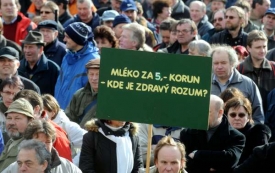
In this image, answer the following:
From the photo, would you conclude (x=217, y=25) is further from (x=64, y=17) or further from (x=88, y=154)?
(x=88, y=154)

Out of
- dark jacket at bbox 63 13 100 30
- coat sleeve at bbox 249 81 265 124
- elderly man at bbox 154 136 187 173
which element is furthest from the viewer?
dark jacket at bbox 63 13 100 30

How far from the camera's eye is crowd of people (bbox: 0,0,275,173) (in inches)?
432

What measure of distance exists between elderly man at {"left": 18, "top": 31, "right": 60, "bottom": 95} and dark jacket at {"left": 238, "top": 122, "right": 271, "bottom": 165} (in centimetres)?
403

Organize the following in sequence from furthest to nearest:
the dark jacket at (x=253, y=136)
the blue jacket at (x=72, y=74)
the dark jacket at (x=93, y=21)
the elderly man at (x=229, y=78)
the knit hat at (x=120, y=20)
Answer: the dark jacket at (x=93, y=21)
the knit hat at (x=120, y=20)
the blue jacket at (x=72, y=74)
the elderly man at (x=229, y=78)
the dark jacket at (x=253, y=136)

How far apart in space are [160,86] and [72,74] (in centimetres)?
478

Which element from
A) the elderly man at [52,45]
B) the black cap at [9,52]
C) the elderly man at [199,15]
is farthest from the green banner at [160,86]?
the elderly man at [199,15]

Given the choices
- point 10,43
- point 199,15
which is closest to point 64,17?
point 199,15

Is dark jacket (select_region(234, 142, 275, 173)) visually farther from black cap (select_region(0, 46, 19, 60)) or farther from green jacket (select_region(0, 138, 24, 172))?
black cap (select_region(0, 46, 19, 60))

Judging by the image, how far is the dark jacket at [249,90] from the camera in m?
13.4

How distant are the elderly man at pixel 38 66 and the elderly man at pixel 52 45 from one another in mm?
675

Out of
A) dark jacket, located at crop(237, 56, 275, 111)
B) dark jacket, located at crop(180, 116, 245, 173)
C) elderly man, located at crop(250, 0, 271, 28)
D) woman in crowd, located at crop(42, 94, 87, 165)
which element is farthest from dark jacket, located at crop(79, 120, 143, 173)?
elderly man, located at crop(250, 0, 271, 28)

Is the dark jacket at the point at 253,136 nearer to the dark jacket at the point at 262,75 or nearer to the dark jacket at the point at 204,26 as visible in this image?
the dark jacket at the point at 262,75

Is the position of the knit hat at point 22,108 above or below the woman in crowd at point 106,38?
below

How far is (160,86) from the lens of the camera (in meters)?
9.66
